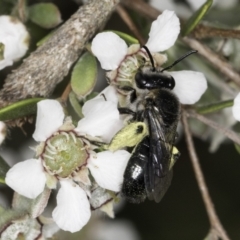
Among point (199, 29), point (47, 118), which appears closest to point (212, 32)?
point (199, 29)

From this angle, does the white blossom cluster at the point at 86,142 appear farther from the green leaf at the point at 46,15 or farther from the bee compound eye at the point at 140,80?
the green leaf at the point at 46,15

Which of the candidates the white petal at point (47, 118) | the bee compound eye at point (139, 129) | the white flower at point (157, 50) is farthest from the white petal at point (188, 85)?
the white petal at point (47, 118)

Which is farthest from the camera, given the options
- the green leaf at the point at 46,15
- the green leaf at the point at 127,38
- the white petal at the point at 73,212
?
the green leaf at the point at 46,15

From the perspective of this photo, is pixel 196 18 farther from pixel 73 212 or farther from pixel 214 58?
pixel 73 212

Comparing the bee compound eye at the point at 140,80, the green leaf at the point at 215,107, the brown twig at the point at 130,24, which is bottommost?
the green leaf at the point at 215,107

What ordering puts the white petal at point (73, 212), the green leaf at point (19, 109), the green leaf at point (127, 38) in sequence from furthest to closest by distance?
the green leaf at point (127, 38)
the white petal at point (73, 212)
the green leaf at point (19, 109)

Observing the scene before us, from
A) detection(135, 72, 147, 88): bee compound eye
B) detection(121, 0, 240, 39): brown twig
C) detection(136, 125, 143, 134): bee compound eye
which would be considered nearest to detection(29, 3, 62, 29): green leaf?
detection(121, 0, 240, 39): brown twig

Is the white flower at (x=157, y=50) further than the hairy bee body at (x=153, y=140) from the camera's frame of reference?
Yes

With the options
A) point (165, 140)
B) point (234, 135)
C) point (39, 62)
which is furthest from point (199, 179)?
point (39, 62)
